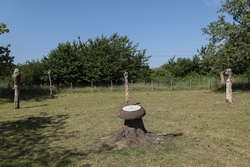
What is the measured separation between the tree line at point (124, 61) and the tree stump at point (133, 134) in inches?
635

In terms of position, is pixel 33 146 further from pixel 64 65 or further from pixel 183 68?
pixel 183 68

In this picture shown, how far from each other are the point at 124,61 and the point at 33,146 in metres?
25.7

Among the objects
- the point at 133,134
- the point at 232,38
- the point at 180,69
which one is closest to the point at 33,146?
the point at 133,134

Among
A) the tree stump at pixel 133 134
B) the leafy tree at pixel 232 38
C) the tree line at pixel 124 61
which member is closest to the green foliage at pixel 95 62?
the tree line at pixel 124 61

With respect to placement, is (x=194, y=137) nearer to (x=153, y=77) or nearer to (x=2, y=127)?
(x=2, y=127)

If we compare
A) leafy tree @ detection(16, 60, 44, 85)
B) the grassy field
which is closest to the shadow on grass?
the grassy field

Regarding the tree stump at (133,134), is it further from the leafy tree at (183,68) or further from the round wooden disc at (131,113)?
the leafy tree at (183,68)

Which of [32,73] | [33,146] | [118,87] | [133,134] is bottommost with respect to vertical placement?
[33,146]

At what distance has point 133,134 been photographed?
6.22 m

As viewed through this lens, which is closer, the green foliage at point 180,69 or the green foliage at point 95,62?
the green foliage at point 95,62

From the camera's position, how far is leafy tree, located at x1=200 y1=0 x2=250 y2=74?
63.2 feet

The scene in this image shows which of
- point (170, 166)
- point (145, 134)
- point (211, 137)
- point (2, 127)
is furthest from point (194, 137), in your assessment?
point (2, 127)

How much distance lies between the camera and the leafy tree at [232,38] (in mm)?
19250

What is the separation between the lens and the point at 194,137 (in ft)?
22.0
